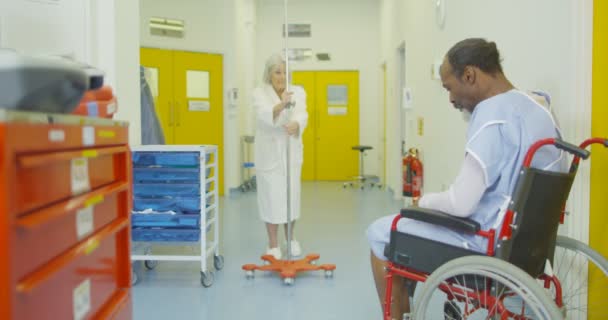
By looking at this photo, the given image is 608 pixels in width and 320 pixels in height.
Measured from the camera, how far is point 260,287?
287cm

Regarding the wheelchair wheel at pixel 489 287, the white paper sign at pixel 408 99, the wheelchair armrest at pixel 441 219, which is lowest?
the wheelchair wheel at pixel 489 287

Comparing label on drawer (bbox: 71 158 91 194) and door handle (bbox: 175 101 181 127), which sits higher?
door handle (bbox: 175 101 181 127)

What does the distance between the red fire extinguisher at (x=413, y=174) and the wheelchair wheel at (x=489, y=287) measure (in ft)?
10.7

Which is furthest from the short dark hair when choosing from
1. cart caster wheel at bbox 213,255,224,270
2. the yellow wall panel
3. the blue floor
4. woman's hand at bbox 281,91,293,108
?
cart caster wheel at bbox 213,255,224,270

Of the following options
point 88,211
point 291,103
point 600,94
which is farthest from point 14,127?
point 291,103

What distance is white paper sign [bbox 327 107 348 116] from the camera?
30.4 feet

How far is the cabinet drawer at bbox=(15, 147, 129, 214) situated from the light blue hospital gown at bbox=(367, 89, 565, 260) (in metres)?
1.03

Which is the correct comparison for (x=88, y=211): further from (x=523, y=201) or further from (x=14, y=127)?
(x=523, y=201)

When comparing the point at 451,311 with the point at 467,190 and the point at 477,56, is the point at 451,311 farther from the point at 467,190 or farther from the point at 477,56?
the point at 477,56

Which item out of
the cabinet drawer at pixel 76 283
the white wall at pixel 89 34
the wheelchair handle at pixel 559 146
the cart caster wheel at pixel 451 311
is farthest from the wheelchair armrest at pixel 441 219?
the white wall at pixel 89 34

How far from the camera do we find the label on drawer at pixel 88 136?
40.1 inches

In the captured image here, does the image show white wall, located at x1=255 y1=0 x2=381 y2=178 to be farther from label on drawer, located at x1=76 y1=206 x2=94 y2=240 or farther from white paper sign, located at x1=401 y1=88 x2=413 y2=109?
label on drawer, located at x1=76 y1=206 x2=94 y2=240

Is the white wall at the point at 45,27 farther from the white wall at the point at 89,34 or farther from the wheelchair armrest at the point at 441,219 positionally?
the wheelchair armrest at the point at 441,219

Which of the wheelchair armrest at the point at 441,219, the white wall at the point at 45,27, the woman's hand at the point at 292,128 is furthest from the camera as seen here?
the woman's hand at the point at 292,128
